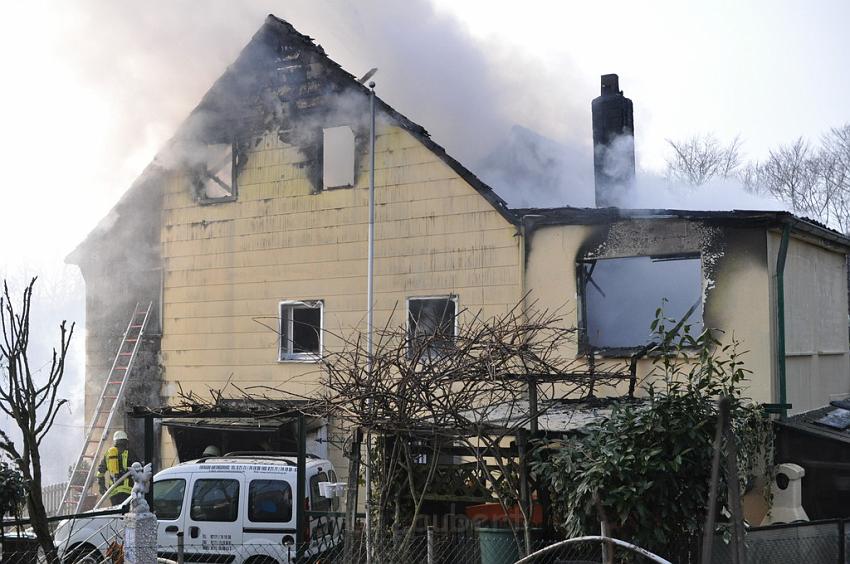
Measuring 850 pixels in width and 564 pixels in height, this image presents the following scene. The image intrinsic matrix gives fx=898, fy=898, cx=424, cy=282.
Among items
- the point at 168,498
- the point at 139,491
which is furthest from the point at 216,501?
the point at 139,491

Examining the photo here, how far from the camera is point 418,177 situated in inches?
596

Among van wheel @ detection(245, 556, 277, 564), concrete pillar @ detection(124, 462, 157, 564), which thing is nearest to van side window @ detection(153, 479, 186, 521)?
van wheel @ detection(245, 556, 277, 564)

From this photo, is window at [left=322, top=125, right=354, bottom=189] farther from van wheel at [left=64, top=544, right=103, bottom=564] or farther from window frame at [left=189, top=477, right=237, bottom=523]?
van wheel at [left=64, top=544, right=103, bottom=564]

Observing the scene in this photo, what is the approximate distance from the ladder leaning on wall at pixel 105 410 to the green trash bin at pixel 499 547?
10.0 meters

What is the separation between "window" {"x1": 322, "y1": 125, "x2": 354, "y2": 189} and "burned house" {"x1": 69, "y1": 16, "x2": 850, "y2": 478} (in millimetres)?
37

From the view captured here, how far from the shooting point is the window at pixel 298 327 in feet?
52.3

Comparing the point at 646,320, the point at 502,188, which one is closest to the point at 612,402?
the point at 646,320

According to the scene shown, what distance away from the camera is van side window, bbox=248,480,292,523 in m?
10.4

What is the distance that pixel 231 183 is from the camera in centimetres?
1695

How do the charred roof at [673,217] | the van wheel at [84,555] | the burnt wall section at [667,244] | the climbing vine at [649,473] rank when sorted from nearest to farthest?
the climbing vine at [649,473] → the van wheel at [84,555] → the charred roof at [673,217] → the burnt wall section at [667,244]

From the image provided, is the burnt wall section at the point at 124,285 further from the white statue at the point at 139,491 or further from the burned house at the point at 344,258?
the white statue at the point at 139,491

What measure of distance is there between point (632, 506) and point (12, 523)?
18.6ft

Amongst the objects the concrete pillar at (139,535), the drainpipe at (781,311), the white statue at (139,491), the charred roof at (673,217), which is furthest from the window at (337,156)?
the concrete pillar at (139,535)

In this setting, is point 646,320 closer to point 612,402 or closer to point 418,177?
point 418,177
